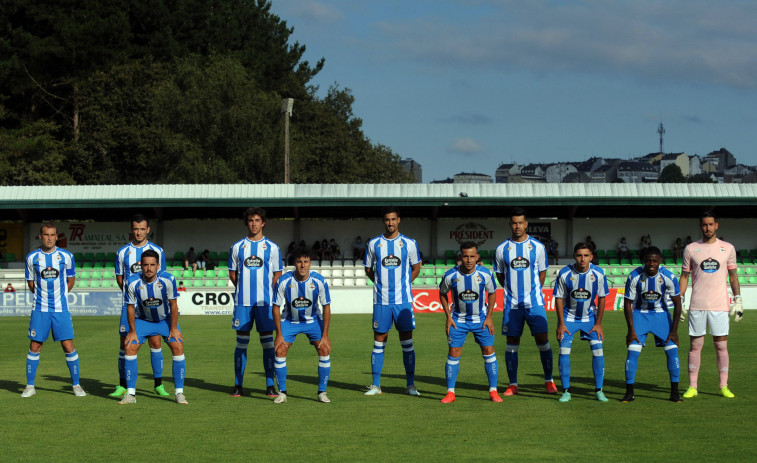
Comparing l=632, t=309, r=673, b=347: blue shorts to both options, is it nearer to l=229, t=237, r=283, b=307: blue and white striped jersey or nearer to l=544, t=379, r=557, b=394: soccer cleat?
l=544, t=379, r=557, b=394: soccer cleat

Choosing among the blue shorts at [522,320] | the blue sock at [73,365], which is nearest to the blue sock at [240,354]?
the blue sock at [73,365]

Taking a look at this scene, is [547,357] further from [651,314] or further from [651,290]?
[651,290]

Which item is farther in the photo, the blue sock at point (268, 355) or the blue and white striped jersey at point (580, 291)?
the blue sock at point (268, 355)

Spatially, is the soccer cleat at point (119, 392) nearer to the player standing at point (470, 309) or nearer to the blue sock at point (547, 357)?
the player standing at point (470, 309)

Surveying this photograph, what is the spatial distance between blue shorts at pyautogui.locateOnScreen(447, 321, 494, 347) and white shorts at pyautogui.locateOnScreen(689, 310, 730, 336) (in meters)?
2.54

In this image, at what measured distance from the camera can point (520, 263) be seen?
10.3 m

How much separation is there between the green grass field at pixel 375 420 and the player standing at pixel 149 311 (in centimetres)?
36

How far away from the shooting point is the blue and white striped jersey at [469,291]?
992cm

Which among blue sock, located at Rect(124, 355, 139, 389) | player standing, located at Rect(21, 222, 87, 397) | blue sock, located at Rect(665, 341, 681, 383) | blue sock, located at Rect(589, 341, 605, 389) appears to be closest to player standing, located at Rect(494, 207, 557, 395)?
blue sock, located at Rect(589, 341, 605, 389)

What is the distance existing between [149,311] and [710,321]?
22.3 ft

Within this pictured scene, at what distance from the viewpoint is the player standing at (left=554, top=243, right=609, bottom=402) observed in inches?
392

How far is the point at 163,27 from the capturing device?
5781cm

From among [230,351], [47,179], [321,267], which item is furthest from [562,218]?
[47,179]

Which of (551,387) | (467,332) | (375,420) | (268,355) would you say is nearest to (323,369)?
(268,355)
